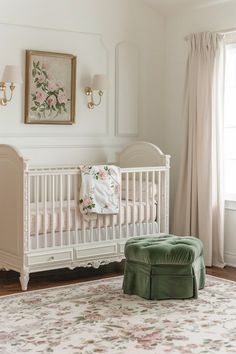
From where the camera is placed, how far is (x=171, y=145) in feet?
19.2

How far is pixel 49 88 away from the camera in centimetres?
506

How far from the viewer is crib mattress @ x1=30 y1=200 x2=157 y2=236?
4.40 m

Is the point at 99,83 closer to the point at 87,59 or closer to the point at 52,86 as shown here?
the point at 87,59

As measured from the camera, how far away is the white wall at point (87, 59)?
4.89 metres

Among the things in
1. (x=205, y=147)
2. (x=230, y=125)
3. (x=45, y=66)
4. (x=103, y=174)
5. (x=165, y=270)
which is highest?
(x=45, y=66)

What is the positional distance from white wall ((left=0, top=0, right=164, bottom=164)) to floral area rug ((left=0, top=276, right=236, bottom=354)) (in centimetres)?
136

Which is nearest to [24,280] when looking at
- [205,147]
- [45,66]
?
[45,66]

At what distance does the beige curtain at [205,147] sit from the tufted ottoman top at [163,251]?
3.29 ft

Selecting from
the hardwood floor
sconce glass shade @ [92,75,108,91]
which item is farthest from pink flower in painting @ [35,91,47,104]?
the hardwood floor

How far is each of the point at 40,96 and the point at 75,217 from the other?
3.66 ft

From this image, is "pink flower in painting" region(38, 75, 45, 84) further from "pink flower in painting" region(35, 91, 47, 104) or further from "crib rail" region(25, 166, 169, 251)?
"crib rail" region(25, 166, 169, 251)

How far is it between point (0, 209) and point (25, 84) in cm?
108

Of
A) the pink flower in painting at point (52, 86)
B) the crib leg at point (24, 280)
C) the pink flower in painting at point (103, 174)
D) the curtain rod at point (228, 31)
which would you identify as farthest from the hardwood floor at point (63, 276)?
the curtain rod at point (228, 31)

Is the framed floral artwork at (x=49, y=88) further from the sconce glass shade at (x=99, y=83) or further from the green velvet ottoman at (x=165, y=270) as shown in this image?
the green velvet ottoman at (x=165, y=270)
